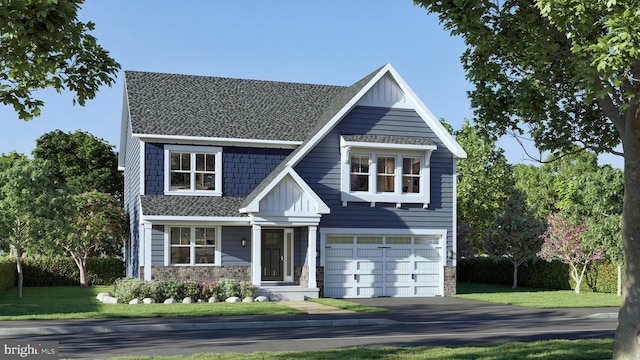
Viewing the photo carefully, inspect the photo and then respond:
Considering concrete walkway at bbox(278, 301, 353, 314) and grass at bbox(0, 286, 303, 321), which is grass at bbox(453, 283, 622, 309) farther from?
grass at bbox(0, 286, 303, 321)

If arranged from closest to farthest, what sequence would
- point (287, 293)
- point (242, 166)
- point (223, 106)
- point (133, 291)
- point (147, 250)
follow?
point (133, 291) < point (287, 293) < point (147, 250) < point (242, 166) < point (223, 106)

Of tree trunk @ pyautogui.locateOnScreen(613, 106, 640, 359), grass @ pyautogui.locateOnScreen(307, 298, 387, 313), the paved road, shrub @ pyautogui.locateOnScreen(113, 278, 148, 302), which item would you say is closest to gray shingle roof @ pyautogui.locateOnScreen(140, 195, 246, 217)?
shrub @ pyautogui.locateOnScreen(113, 278, 148, 302)

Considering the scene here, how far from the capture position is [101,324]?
19094 millimetres

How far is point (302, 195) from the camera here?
28625 mm

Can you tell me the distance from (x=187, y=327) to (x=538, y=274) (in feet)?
77.7

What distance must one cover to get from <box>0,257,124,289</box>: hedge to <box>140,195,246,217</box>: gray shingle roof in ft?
34.1

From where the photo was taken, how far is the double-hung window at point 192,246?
29.6 metres

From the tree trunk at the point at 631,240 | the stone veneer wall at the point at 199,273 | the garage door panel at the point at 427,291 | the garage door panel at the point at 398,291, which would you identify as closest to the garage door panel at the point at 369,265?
the garage door panel at the point at 398,291

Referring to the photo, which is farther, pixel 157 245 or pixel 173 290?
→ pixel 157 245

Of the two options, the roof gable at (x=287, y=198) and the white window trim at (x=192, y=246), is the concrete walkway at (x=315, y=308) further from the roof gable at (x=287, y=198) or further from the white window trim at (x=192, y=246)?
the white window trim at (x=192, y=246)

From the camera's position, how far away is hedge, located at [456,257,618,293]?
111ft

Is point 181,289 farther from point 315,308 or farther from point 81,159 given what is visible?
point 81,159

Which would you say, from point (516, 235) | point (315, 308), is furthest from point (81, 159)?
point (315, 308)

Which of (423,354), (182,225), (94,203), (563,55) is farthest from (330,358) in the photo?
(94,203)
